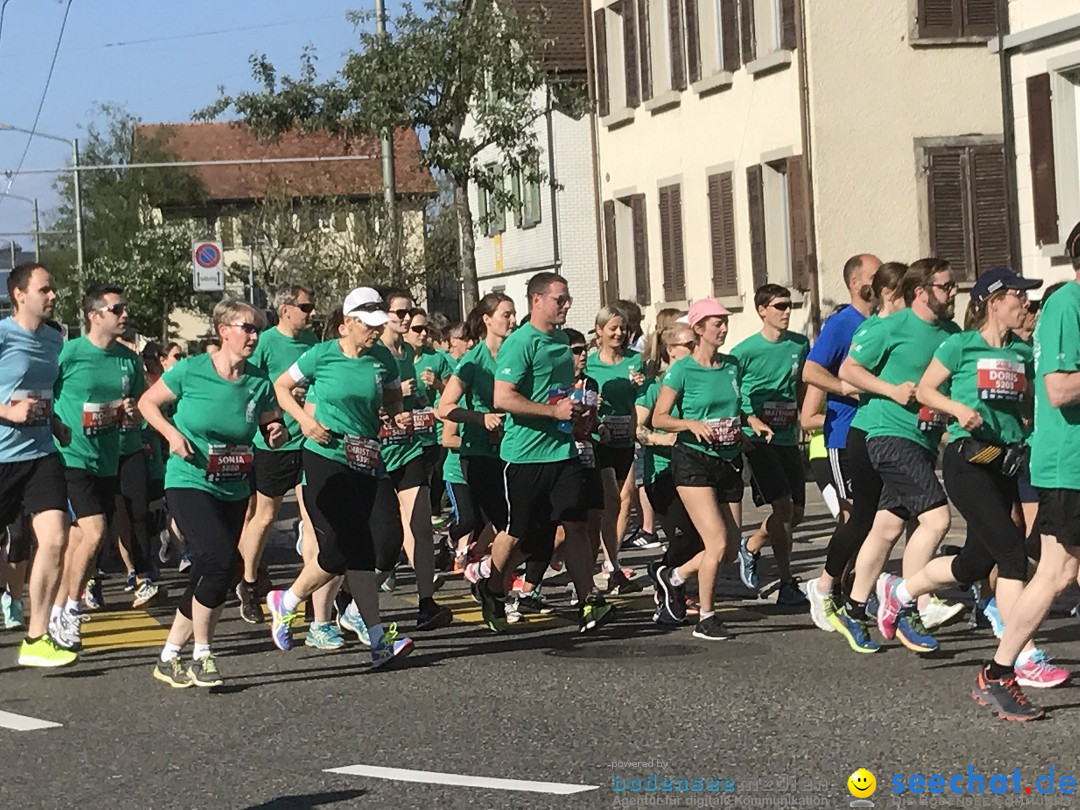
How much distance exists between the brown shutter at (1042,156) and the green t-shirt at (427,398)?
8368 mm

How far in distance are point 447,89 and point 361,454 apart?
23.8 m

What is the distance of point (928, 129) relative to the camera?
28.6 m

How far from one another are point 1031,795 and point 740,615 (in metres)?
A: 5.81

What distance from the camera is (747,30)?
2991 cm

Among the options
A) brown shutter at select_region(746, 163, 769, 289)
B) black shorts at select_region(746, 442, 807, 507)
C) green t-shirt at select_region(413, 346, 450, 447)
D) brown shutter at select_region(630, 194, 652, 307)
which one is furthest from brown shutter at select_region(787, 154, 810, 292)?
black shorts at select_region(746, 442, 807, 507)

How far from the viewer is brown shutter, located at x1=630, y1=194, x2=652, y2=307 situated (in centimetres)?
3516

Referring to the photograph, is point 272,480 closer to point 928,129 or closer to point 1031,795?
point 1031,795

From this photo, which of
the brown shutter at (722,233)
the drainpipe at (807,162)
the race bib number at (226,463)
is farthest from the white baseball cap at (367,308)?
the brown shutter at (722,233)

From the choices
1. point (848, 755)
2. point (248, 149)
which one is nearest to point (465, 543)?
point (848, 755)

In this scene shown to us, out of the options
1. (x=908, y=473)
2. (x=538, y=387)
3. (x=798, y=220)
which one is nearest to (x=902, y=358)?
(x=908, y=473)

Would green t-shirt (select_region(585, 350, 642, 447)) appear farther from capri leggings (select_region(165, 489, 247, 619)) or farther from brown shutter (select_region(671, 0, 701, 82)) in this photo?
brown shutter (select_region(671, 0, 701, 82))

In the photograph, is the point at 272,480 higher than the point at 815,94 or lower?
lower

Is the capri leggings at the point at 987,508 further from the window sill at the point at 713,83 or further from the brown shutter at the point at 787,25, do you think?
the window sill at the point at 713,83

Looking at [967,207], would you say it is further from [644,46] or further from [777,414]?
[777,414]
